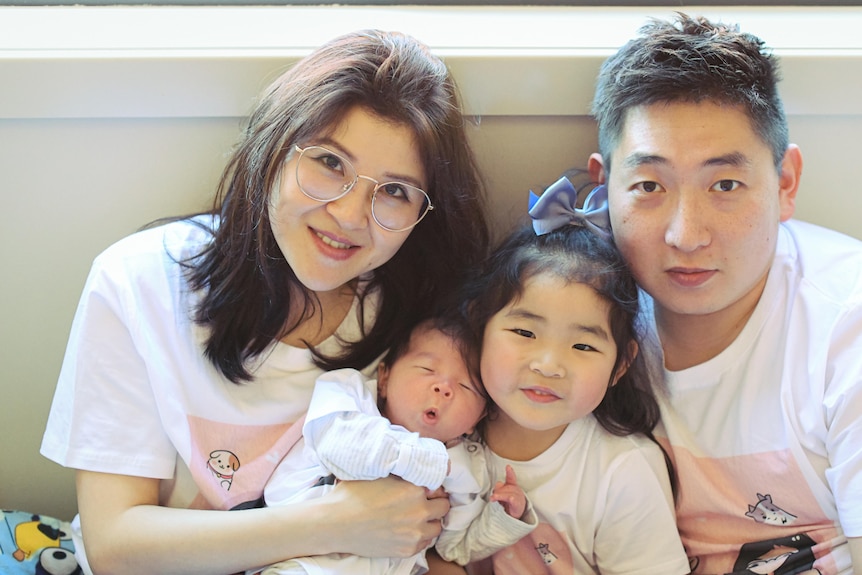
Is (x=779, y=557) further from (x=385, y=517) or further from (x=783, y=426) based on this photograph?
(x=385, y=517)

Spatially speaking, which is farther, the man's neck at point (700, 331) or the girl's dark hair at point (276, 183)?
the man's neck at point (700, 331)

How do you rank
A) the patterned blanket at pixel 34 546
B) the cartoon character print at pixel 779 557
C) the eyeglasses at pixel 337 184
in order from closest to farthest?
the eyeglasses at pixel 337 184, the cartoon character print at pixel 779 557, the patterned blanket at pixel 34 546

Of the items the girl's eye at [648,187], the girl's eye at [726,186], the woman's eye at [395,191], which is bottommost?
the woman's eye at [395,191]

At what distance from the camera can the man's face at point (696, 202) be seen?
1277mm

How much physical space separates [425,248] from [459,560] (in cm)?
52

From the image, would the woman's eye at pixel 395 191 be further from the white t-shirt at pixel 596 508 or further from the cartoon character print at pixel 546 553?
the cartoon character print at pixel 546 553

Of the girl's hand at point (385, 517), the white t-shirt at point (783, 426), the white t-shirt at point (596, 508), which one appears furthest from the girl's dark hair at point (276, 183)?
the white t-shirt at point (783, 426)

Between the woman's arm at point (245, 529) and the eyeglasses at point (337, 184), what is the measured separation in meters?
0.41

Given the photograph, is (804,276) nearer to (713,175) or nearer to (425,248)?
(713,175)

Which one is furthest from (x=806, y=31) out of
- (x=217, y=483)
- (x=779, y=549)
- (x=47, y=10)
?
(x=47, y=10)

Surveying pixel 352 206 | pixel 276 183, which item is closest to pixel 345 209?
pixel 352 206

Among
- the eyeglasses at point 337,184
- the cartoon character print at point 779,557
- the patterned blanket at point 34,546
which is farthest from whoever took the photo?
the patterned blanket at point 34,546

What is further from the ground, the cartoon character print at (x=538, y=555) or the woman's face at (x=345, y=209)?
the woman's face at (x=345, y=209)

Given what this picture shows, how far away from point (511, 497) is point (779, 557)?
17.4 inches
